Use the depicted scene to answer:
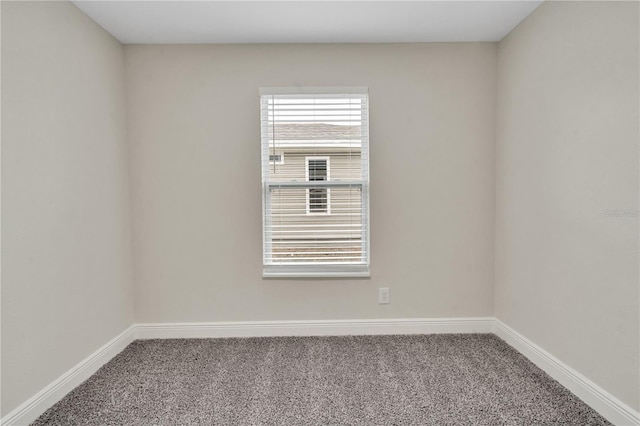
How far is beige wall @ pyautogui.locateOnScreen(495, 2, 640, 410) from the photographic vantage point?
5.24ft

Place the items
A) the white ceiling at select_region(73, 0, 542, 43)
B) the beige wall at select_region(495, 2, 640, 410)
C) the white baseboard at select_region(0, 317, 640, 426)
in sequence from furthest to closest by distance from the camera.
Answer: the white baseboard at select_region(0, 317, 640, 426) < the white ceiling at select_region(73, 0, 542, 43) < the beige wall at select_region(495, 2, 640, 410)

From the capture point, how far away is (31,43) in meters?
1.75

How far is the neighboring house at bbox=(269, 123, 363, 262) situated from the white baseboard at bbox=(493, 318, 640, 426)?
1.32m

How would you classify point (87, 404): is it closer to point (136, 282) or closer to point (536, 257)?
point (136, 282)

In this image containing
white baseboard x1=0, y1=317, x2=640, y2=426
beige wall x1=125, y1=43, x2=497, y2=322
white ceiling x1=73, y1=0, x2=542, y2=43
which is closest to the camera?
white ceiling x1=73, y1=0, x2=542, y2=43

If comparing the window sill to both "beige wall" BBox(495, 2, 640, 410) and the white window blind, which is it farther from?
"beige wall" BBox(495, 2, 640, 410)

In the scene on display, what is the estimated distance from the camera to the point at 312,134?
271cm

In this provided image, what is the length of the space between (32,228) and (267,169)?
4.98ft

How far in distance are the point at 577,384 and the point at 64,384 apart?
2945 mm

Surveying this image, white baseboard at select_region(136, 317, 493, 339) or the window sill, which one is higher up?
the window sill

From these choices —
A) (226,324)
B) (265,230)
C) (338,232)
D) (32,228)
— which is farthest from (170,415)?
(338,232)

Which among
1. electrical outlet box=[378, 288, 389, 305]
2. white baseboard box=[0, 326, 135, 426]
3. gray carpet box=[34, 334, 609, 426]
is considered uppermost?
electrical outlet box=[378, 288, 389, 305]

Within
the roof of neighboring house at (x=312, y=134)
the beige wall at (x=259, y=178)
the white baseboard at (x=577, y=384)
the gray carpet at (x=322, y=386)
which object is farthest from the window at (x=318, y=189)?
the white baseboard at (x=577, y=384)

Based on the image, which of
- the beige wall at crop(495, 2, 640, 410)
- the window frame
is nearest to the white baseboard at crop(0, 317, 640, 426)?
the beige wall at crop(495, 2, 640, 410)
